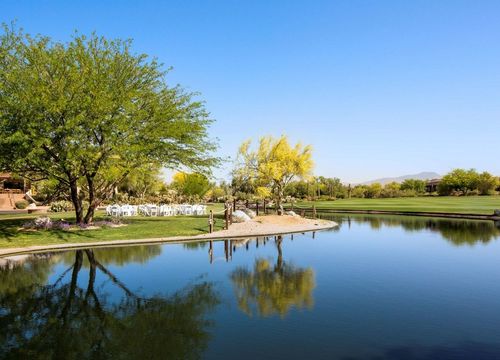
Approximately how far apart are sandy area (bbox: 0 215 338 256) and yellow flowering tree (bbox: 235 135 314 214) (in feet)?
26.7

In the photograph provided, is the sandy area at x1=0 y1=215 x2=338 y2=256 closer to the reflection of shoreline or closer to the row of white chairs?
the reflection of shoreline

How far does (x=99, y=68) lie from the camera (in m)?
27.1

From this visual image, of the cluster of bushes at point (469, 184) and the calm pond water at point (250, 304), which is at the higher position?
the cluster of bushes at point (469, 184)

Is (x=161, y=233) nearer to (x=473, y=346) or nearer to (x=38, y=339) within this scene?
(x=38, y=339)

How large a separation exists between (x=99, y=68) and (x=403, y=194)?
274 feet

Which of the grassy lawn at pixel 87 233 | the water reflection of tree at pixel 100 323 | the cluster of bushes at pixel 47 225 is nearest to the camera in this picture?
the water reflection of tree at pixel 100 323

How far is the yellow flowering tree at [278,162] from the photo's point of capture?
43.2 metres

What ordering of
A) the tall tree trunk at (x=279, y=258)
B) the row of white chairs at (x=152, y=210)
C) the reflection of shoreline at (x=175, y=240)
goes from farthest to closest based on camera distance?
the row of white chairs at (x=152, y=210) → the reflection of shoreline at (x=175, y=240) → the tall tree trunk at (x=279, y=258)

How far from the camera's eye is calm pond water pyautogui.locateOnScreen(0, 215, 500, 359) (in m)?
8.78

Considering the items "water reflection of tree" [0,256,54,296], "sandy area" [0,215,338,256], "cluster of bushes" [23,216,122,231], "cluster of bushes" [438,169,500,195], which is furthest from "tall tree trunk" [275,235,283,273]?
"cluster of bushes" [438,169,500,195]

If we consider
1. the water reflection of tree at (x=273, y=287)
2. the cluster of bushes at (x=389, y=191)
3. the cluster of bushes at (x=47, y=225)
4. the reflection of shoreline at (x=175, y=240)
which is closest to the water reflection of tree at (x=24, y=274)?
the reflection of shoreline at (x=175, y=240)

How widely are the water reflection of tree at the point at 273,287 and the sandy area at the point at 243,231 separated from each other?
27.1 ft

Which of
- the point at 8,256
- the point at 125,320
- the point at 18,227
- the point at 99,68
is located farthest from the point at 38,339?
the point at 99,68

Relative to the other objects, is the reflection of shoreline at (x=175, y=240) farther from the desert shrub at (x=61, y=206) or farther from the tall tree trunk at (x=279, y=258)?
the desert shrub at (x=61, y=206)
